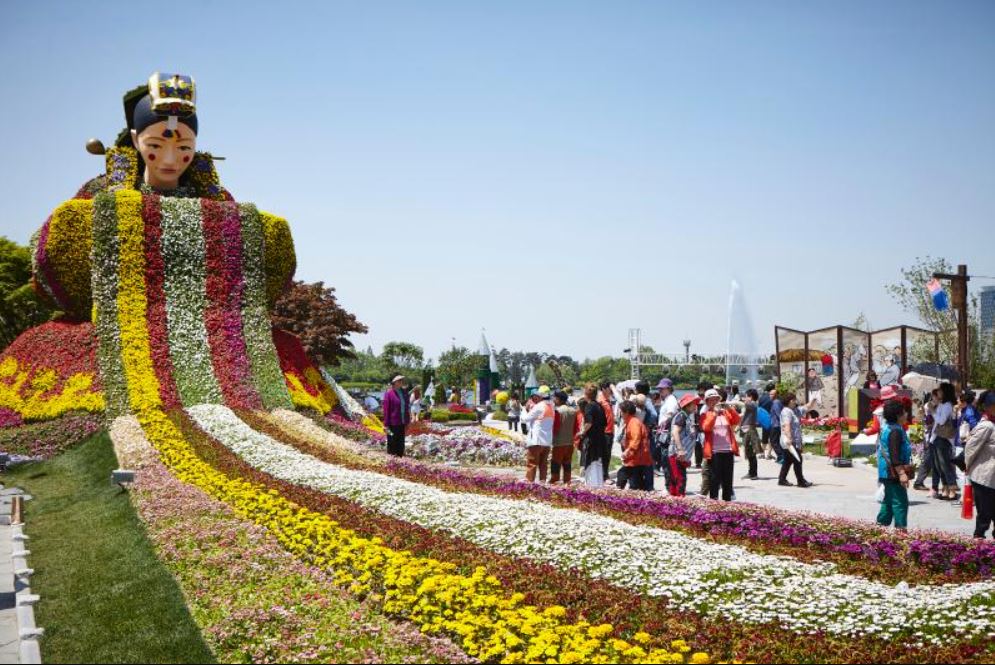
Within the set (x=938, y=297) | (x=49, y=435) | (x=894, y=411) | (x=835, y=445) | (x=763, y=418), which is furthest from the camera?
(x=938, y=297)

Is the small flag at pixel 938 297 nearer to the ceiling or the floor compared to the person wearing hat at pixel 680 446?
nearer to the ceiling

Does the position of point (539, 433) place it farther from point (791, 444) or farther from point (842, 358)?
point (842, 358)

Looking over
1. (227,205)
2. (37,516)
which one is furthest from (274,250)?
(37,516)

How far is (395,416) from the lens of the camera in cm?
1905

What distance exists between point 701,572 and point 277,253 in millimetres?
19312

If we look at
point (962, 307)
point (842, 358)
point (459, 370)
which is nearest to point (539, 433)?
point (962, 307)

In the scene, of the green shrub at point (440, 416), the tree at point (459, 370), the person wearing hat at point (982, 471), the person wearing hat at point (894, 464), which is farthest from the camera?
the tree at point (459, 370)

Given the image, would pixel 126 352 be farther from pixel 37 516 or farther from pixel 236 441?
pixel 37 516

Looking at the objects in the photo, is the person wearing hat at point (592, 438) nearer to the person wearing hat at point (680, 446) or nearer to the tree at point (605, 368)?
the person wearing hat at point (680, 446)

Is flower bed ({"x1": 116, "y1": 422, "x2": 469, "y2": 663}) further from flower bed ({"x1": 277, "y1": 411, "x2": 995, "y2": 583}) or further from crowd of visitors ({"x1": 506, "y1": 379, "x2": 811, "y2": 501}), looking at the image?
crowd of visitors ({"x1": 506, "y1": 379, "x2": 811, "y2": 501})

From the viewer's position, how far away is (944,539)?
956 centimetres

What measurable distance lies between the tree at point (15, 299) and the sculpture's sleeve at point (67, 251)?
1723 centimetres

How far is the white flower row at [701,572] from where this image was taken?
7.47 meters

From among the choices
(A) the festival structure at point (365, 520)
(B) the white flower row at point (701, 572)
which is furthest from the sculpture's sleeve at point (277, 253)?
(B) the white flower row at point (701, 572)
